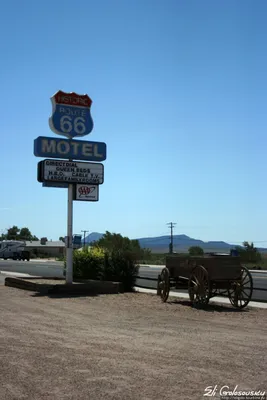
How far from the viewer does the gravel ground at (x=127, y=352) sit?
5824 millimetres

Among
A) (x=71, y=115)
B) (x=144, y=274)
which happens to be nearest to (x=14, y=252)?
(x=144, y=274)

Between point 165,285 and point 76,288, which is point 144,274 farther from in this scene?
point 165,285

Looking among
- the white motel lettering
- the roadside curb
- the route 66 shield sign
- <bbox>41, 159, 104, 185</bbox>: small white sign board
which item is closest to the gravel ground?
the roadside curb

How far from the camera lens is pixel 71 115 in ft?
62.8

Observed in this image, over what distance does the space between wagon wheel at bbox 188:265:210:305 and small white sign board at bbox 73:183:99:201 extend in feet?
20.1

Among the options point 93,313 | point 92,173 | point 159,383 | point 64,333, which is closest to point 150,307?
point 93,313

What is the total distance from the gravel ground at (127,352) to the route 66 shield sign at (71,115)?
7.61m

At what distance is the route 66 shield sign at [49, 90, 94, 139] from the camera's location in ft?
61.7

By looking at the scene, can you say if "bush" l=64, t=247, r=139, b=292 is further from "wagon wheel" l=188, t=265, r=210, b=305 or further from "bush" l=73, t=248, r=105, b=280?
"wagon wheel" l=188, t=265, r=210, b=305

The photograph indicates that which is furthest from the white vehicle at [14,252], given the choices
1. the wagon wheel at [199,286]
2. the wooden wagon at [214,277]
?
the wagon wheel at [199,286]

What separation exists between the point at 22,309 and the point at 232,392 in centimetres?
807

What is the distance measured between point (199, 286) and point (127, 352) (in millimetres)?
6323

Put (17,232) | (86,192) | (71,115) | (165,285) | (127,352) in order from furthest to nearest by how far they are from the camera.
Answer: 1. (17,232)
2. (71,115)
3. (86,192)
4. (165,285)
5. (127,352)

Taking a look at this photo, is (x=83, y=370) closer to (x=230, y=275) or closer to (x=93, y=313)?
(x=93, y=313)
